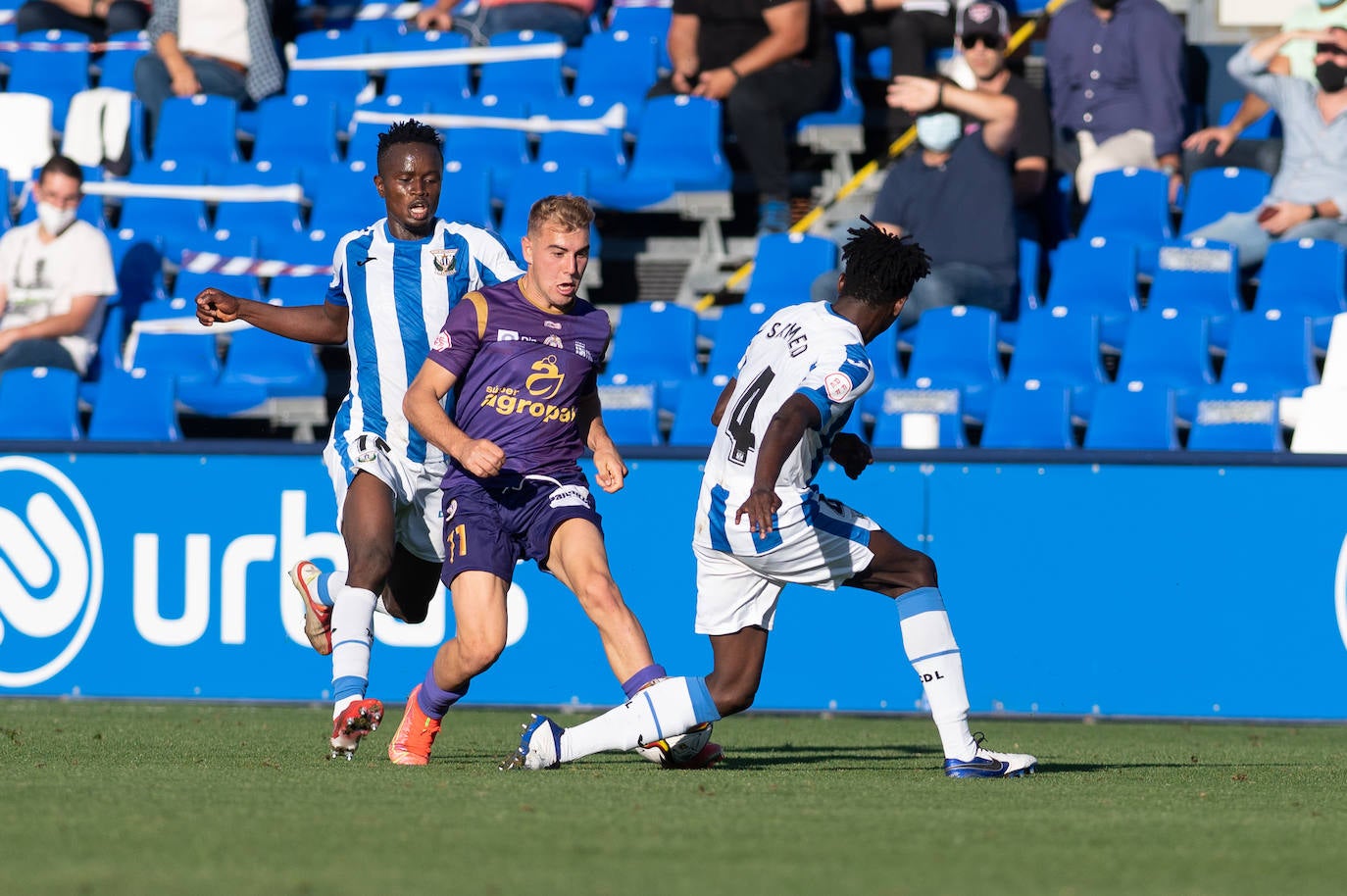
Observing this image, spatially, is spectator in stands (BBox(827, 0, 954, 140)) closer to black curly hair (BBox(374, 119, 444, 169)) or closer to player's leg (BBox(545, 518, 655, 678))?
black curly hair (BBox(374, 119, 444, 169))

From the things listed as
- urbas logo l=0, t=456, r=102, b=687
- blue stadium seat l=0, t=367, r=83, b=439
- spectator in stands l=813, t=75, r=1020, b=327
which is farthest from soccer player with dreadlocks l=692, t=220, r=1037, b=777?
blue stadium seat l=0, t=367, r=83, b=439

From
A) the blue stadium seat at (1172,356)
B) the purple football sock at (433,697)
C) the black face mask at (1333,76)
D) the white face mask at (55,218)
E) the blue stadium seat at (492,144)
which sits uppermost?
the black face mask at (1333,76)

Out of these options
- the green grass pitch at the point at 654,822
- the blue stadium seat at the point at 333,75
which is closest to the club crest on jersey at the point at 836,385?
the green grass pitch at the point at 654,822

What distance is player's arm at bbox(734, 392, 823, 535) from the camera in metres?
6.06

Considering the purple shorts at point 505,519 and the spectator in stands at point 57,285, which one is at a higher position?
the spectator in stands at point 57,285

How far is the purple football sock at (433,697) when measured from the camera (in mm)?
6934

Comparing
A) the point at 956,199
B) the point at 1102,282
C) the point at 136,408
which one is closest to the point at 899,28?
the point at 956,199

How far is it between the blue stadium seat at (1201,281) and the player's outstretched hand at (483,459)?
6485mm

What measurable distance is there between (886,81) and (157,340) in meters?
5.41

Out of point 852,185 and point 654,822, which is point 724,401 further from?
point 852,185

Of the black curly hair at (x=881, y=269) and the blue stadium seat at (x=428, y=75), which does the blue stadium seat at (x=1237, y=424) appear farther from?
the blue stadium seat at (x=428, y=75)

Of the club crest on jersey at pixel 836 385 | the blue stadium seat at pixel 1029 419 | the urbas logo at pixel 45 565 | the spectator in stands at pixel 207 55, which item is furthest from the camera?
the spectator in stands at pixel 207 55

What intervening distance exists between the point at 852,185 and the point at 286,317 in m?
6.96

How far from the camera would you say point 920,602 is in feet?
22.0
